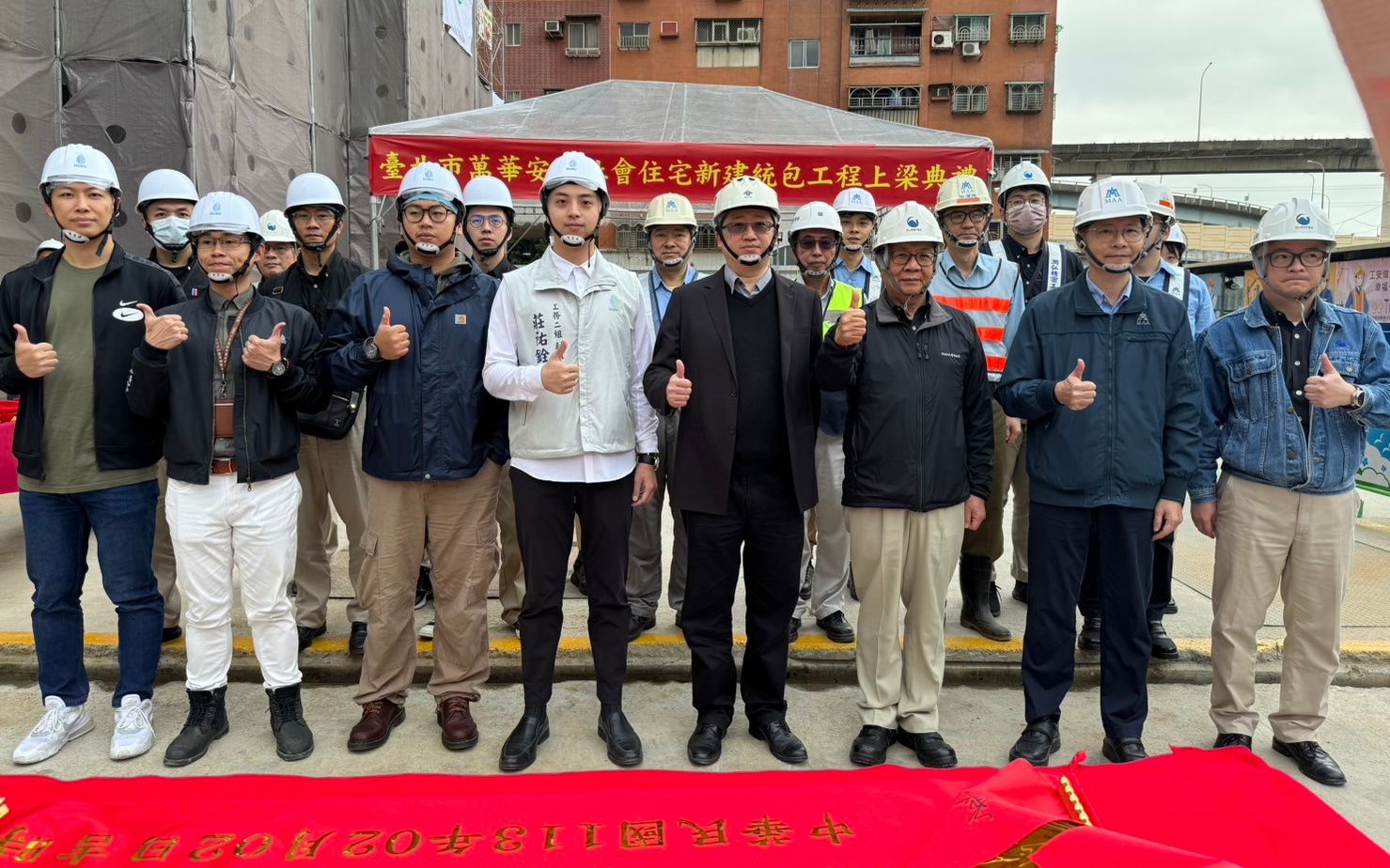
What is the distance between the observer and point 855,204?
498 cm

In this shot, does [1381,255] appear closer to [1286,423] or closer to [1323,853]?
[1286,423]

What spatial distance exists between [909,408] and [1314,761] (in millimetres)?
2086

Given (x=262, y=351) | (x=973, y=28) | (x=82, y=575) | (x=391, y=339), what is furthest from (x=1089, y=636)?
(x=973, y=28)

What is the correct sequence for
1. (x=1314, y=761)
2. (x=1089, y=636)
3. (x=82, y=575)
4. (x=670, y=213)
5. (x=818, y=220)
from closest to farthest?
(x=1314, y=761), (x=82, y=575), (x=818, y=220), (x=1089, y=636), (x=670, y=213)

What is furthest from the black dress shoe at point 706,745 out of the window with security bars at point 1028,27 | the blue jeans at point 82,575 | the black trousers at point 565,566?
the window with security bars at point 1028,27

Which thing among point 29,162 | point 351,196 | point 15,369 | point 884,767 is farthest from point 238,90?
point 884,767

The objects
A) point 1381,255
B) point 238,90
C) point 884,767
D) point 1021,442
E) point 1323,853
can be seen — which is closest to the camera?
point 1323,853

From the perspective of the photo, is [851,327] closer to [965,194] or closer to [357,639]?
[965,194]

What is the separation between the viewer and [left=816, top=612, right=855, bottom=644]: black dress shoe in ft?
14.4

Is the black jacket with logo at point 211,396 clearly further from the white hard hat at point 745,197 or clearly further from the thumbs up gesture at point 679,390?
the white hard hat at point 745,197

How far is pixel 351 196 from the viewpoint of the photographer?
14.0m

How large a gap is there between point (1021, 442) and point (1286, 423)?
54.0 inches

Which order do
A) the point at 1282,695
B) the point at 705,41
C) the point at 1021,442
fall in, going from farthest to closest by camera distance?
the point at 705,41 → the point at 1021,442 → the point at 1282,695

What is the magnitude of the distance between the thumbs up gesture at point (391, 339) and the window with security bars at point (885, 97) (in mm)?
33563
